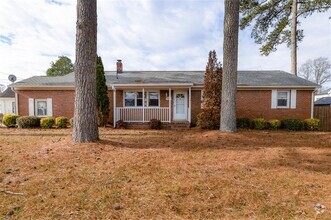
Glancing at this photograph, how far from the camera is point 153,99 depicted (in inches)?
538

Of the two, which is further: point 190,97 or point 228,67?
point 190,97

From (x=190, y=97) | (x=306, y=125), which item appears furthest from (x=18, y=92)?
(x=306, y=125)

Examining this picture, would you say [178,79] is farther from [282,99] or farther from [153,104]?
[282,99]

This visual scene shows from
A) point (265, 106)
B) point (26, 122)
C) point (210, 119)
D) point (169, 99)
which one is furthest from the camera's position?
point (265, 106)

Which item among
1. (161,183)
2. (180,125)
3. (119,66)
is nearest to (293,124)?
(180,125)

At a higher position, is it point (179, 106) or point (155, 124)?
point (179, 106)

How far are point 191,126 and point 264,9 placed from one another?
11964mm

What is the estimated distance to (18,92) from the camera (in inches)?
526

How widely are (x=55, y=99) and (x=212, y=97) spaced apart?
10.7 meters

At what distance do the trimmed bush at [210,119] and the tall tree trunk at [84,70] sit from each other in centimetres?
651

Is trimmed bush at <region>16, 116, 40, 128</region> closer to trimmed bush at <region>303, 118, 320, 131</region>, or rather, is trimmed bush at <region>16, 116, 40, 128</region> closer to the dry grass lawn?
the dry grass lawn

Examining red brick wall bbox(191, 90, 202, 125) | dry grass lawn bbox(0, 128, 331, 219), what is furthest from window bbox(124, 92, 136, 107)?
dry grass lawn bbox(0, 128, 331, 219)

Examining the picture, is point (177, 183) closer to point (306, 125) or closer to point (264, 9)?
point (306, 125)

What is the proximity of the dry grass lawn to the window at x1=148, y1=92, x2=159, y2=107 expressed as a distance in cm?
744
